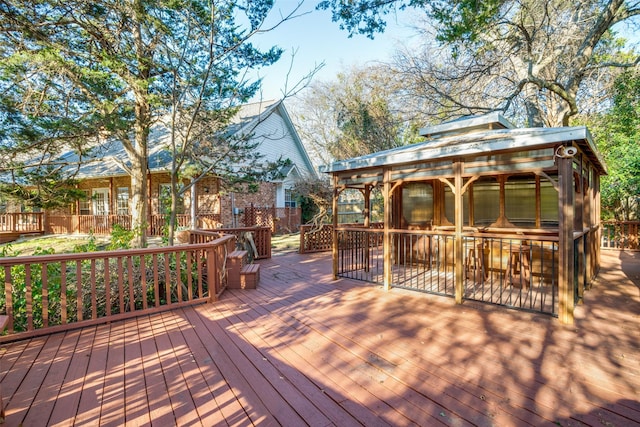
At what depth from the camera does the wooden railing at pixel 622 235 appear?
9.34 meters

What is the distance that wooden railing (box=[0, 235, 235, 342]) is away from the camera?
3.38 m

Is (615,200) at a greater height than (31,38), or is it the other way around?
(31,38)

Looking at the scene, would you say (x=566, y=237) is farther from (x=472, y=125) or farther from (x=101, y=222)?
(x=101, y=222)

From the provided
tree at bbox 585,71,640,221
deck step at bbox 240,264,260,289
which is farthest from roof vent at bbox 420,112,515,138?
deck step at bbox 240,264,260,289

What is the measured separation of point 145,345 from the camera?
10.5 ft

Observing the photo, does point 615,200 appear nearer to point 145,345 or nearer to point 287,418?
point 287,418

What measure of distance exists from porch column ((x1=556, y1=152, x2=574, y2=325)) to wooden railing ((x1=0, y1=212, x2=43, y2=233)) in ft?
66.7

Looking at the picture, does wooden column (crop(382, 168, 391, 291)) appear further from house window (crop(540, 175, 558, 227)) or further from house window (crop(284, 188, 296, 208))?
house window (crop(284, 188, 296, 208))

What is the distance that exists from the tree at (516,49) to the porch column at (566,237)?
4.21 metres

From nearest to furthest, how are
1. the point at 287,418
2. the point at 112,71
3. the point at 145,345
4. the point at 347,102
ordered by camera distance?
the point at 287,418
the point at 145,345
the point at 112,71
the point at 347,102

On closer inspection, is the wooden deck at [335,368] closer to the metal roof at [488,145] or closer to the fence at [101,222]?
the metal roof at [488,145]

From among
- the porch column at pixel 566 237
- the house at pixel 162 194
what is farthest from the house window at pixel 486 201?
the house at pixel 162 194

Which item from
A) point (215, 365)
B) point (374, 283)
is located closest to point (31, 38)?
point (215, 365)

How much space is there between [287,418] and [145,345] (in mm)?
2004
